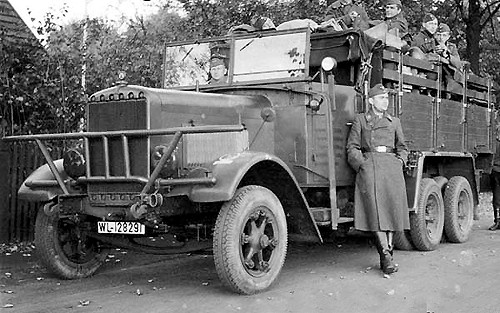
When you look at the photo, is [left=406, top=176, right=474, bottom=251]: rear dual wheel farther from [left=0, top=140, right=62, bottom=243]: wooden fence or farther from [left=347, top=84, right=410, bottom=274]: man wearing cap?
[left=0, top=140, right=62, bottom=243]: wooden fence

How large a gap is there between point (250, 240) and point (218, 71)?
2411 millimetres

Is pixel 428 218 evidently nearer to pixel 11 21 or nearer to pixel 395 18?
pixel 395 18

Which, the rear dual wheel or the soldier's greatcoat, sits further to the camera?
the rear dual wheel

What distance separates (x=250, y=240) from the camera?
627cm

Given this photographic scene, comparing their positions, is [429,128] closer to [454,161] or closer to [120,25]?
[454,161]

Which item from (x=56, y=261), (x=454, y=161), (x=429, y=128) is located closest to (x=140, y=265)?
(x=56, y=261)

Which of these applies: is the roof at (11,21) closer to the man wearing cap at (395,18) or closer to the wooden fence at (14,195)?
the wooden fence at (14,195)

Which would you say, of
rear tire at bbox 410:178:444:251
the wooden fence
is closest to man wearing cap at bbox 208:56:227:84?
rear tire at bbox 410:178:444:251

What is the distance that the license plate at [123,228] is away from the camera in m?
6.21

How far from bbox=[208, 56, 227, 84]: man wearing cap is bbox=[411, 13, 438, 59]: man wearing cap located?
9.73 feet

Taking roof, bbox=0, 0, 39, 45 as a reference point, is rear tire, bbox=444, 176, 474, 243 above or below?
below

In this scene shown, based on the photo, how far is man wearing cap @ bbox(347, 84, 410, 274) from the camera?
732cm

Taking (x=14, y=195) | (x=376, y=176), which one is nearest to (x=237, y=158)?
(x=376, y=176)

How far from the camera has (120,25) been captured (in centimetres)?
2227
